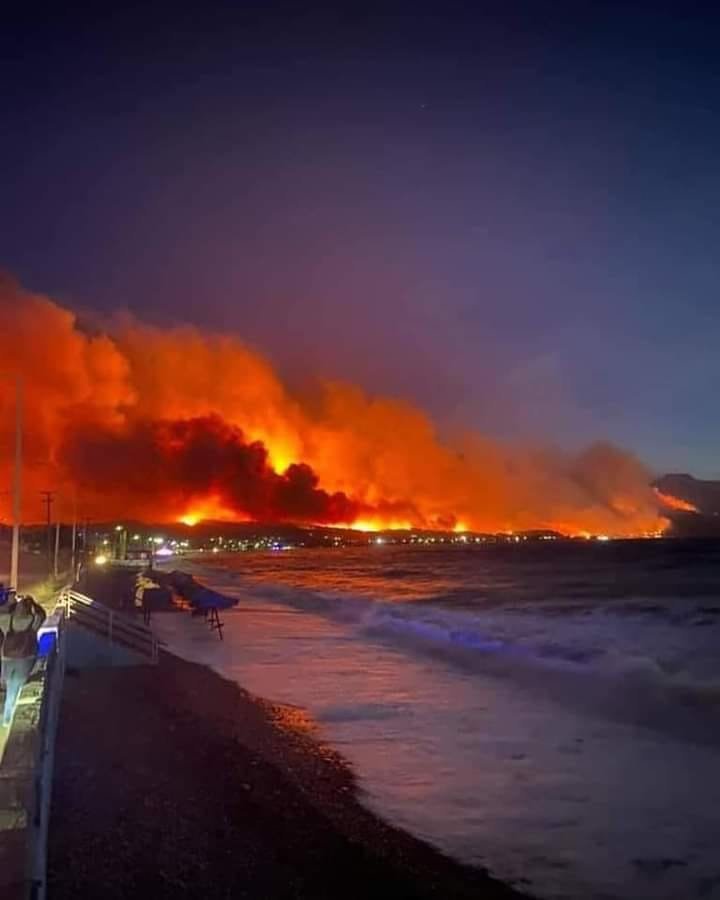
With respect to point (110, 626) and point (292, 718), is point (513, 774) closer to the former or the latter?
point (292, 718)

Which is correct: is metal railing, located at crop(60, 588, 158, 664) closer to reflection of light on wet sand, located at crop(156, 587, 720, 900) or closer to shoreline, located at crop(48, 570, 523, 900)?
reflection of light on wet sand, located at crop(156, 587, 720, 900)

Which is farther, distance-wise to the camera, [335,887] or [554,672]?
[554,672]

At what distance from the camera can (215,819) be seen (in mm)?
12062

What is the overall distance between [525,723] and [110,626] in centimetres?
1156

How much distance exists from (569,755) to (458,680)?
10401 mm

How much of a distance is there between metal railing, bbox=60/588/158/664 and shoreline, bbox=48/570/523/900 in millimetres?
5405

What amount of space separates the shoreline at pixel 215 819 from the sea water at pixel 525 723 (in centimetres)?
81

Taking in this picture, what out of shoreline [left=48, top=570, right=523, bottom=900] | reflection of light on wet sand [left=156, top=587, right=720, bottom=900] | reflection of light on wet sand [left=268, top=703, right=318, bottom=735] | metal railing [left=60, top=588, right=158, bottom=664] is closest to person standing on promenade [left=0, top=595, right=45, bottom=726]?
shoreline [left=48, top=570, right=523, bottom=900]

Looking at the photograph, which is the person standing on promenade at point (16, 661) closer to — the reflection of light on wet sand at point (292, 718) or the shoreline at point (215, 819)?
the shoreline at point (215, 819)

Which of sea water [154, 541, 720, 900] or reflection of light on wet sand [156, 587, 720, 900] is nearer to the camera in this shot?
reflection of light on wet sand [156, 587, 720, 900]

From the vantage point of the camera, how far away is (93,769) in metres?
13.7

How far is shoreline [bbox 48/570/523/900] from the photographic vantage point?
32.2ft

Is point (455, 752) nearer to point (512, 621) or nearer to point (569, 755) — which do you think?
point (569, 755)

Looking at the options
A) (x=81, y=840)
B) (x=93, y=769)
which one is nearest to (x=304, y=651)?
(x=93, y=769)
